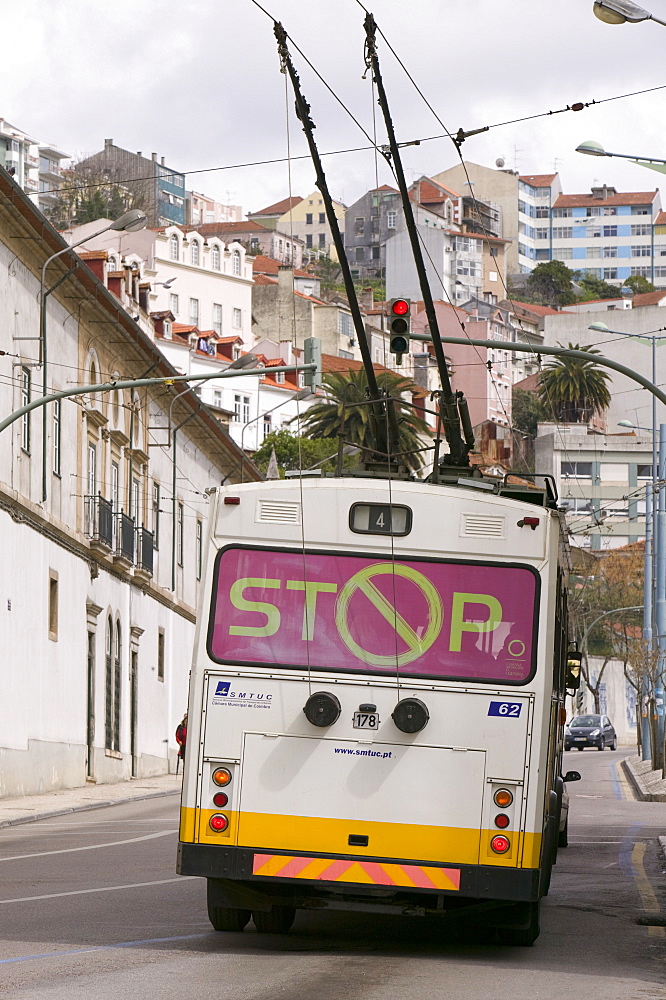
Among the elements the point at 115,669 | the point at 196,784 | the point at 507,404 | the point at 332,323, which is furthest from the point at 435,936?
the point at 507,404

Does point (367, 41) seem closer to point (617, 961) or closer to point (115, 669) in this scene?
point (617, 961)

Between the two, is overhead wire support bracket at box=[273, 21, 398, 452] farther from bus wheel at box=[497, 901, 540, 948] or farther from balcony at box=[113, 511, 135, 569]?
balcony at box=[113, 511, 135, 569]

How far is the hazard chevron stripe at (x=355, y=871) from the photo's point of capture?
11047 mm

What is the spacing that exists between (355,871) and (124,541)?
36.1 meters

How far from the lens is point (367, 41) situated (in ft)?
38.0

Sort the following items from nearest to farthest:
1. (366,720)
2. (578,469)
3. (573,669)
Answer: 1. (366,720)
2. (573,669)
3. (578,469)

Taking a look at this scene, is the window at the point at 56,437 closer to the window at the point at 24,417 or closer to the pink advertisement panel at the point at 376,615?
the window at the point at 24,417

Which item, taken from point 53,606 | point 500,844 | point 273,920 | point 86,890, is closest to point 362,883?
point 500,844

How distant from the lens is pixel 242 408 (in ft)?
341

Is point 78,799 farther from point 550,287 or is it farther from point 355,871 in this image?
point 550,287

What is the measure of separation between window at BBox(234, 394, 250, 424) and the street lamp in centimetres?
8526

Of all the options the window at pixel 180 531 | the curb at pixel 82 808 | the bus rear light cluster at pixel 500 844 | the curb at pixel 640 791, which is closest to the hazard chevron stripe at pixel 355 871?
the bus rear light cluster at pixel 500 844

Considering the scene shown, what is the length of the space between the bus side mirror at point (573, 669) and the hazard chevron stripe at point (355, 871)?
179 inches

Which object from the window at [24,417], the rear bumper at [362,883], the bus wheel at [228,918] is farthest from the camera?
the window at [24,417]
